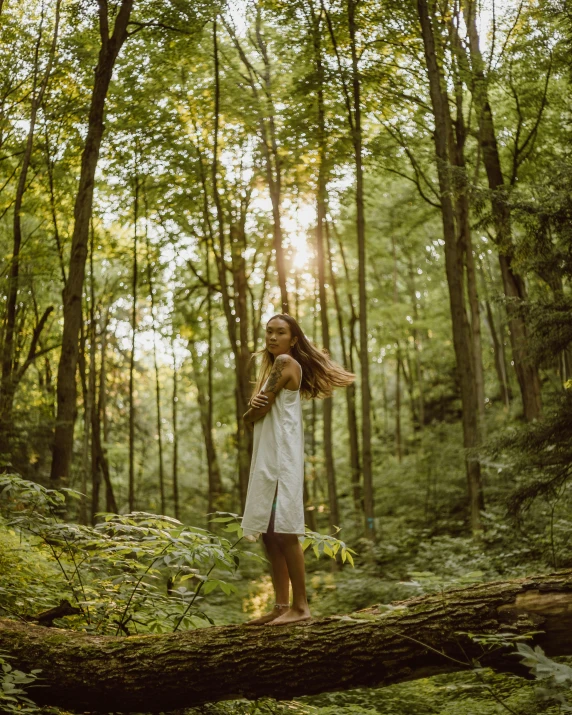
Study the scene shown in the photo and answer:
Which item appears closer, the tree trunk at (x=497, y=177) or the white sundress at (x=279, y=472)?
the white sundress at (x=279, y=472)

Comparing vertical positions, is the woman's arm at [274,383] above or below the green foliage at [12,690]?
above

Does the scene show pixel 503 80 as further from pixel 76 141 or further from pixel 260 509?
pixel 260 509

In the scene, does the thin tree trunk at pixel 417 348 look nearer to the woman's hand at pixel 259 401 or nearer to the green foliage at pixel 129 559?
the green foliage at pixel 129 559

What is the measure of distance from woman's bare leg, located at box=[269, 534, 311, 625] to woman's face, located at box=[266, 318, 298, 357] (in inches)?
52.7

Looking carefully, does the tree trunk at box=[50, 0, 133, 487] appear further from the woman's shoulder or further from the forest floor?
the woman's shoulder

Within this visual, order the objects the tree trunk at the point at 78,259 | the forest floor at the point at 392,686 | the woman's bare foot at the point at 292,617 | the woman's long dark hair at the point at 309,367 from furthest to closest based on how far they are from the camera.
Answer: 1. the tree trunk at the point at 78,259
2. the woman's long dark hair at the point at 309,367
3. the forest floor at the point at 392,686
4. the woman's bare foot at the point at 292,617

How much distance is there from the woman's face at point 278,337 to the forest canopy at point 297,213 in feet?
4.26

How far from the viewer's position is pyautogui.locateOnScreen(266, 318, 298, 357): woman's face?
4.95m

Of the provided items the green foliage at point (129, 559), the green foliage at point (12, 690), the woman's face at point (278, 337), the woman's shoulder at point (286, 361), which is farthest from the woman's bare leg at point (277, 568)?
the green foliage at point (12, 690)

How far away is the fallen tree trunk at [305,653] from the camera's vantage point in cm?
385

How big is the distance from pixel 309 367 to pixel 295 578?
1565mm

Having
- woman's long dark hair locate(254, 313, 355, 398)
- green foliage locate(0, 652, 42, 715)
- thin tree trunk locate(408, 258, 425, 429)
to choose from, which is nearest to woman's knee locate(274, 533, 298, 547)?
woman's long dark hair locate(254, 313, 355, 398)

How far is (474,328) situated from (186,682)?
11338 mm

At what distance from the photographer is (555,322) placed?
7.28m
